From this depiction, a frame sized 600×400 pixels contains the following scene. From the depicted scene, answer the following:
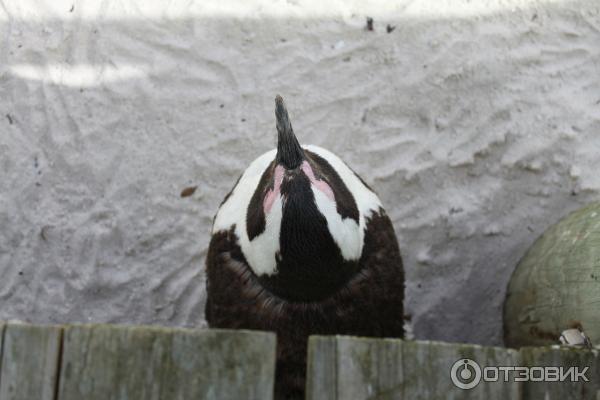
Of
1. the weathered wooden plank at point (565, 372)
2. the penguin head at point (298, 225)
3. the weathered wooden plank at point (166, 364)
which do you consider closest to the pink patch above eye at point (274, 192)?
the penguin head at point (298, 225)

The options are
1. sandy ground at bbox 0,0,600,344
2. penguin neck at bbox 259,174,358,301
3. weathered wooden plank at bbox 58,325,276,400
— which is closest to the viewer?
weathered wooden plank at bbox 58,325,276,400

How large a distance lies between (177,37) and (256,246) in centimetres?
103

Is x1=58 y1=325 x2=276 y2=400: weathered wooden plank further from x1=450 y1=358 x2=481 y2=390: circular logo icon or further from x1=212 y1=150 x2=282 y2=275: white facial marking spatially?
x1=212 y1=150 x2=282 y2=275: white facial marking

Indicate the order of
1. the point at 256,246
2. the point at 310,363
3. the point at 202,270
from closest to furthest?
the point at 310,363, the point at 256,246, the point at 202,270

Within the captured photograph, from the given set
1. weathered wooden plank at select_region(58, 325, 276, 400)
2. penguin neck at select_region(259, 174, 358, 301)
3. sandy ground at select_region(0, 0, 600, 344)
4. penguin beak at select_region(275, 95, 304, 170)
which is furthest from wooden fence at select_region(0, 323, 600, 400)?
sandy ground at select_region(0, 0, 600, 344)

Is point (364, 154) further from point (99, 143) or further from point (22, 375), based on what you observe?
point (22, 375)

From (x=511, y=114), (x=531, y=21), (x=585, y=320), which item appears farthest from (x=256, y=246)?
(x=531, y=21)

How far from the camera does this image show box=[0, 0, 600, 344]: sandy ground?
90.3 inches

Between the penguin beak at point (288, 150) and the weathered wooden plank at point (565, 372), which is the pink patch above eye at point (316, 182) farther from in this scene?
the weathered wooden plank at point (565, 372)

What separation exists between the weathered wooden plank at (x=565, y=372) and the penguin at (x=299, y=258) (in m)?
0.50

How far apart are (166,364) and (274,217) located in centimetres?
49

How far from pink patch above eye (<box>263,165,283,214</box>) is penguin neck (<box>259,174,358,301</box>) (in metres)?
0.02

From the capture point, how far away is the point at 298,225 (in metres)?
1.49

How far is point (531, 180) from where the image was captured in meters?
2.31
